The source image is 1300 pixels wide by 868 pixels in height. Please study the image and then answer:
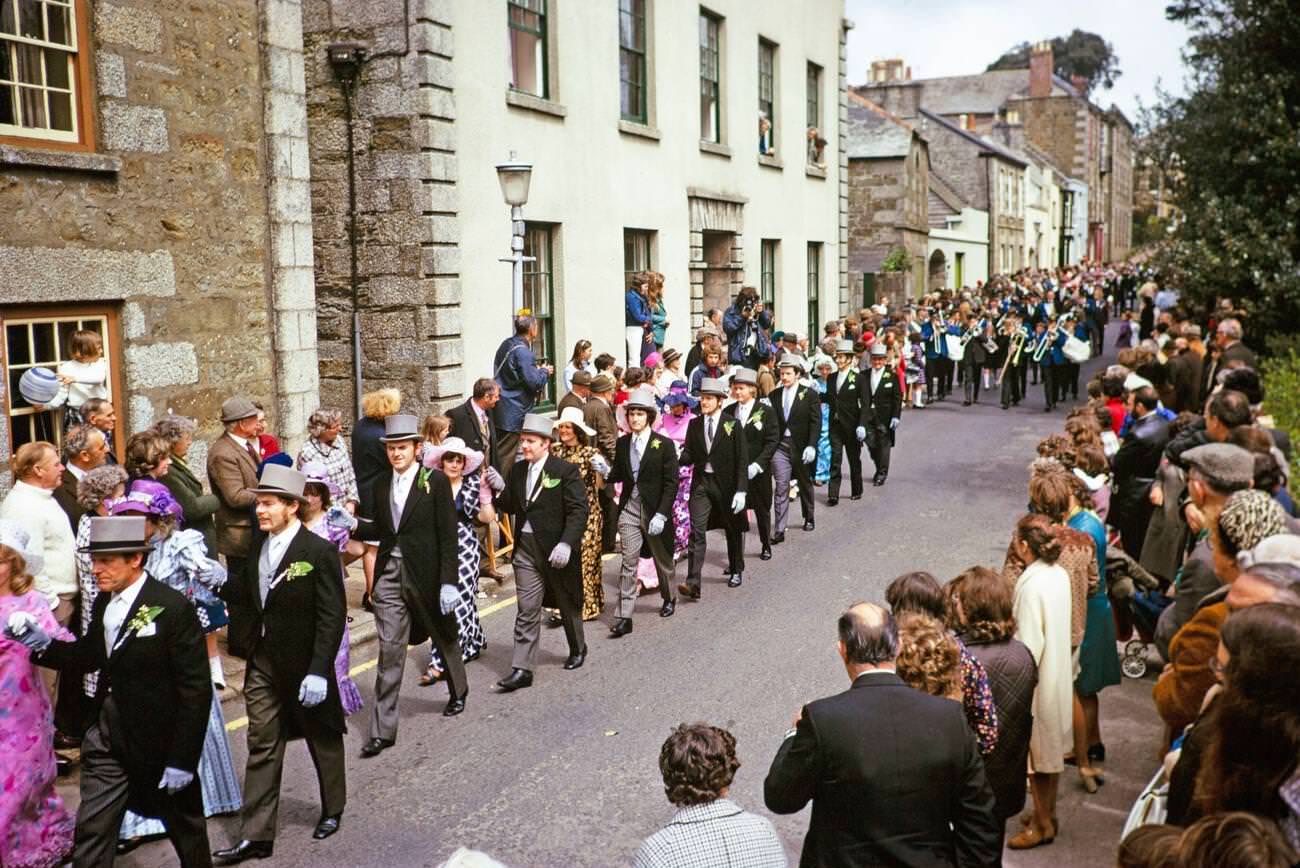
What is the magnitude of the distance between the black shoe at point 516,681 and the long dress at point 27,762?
3.28m

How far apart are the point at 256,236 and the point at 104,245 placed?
1.75 meters

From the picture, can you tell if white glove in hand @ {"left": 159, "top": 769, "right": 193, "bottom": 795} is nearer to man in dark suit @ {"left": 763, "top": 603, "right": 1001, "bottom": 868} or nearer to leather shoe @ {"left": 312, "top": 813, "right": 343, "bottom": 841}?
leather shoe @ {"left": 312, "top": 813, "right": 343, "bottom": 841}

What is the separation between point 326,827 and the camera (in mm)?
6301

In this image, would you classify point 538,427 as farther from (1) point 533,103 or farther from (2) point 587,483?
(1) point 533,103

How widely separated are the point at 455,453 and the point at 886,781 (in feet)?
17.7

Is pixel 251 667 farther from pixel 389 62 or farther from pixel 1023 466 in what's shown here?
pixel 1023 466

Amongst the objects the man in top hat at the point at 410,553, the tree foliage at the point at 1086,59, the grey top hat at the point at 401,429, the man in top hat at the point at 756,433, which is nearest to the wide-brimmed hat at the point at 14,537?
the man in top hat at the point at 410,553

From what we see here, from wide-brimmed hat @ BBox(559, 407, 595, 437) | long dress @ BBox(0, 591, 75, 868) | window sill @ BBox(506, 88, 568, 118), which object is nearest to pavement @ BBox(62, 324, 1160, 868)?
long dress @ BBox(0, 591, 75, 868)

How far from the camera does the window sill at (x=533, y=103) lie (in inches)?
597

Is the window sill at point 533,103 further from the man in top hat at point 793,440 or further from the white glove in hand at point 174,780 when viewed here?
the white glove in hand at point 174,780

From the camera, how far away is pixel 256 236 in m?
11.4

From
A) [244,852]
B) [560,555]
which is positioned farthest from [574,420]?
[244,852]

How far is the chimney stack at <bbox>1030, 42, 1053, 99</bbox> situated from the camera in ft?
244

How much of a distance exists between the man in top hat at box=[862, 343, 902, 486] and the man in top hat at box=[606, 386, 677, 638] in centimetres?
588
